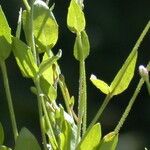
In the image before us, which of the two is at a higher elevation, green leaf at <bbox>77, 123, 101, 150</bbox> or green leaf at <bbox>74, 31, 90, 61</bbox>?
green leaf at <bbox>74, 31, 90, 61</bbox>

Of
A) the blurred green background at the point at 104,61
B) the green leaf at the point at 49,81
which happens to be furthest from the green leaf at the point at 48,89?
the blurred green background at the point at 104,61

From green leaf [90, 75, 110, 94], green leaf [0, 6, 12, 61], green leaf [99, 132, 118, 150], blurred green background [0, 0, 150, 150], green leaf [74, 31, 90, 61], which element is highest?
green leaf [0, 6, 12, 61]

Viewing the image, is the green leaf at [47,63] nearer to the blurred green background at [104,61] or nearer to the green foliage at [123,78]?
the green foliage at [123,78]

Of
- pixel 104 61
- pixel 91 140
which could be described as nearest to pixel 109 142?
pixel 91 140

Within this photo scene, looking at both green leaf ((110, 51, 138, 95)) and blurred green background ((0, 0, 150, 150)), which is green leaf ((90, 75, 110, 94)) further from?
blurred green background ((0, 0, 150, 150))

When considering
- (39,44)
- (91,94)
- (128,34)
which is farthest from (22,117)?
(39,44)

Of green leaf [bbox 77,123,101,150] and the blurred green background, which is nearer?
green leaf [bbox 77,123,101,150]

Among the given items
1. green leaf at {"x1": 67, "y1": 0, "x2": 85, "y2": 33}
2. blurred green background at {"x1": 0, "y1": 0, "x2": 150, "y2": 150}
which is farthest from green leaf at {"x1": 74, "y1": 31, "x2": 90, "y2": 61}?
blurred green background at {"x1": 0, "y1": 0, "x2": 150, "y2": 150}

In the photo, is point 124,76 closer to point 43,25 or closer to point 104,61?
point 43,25
